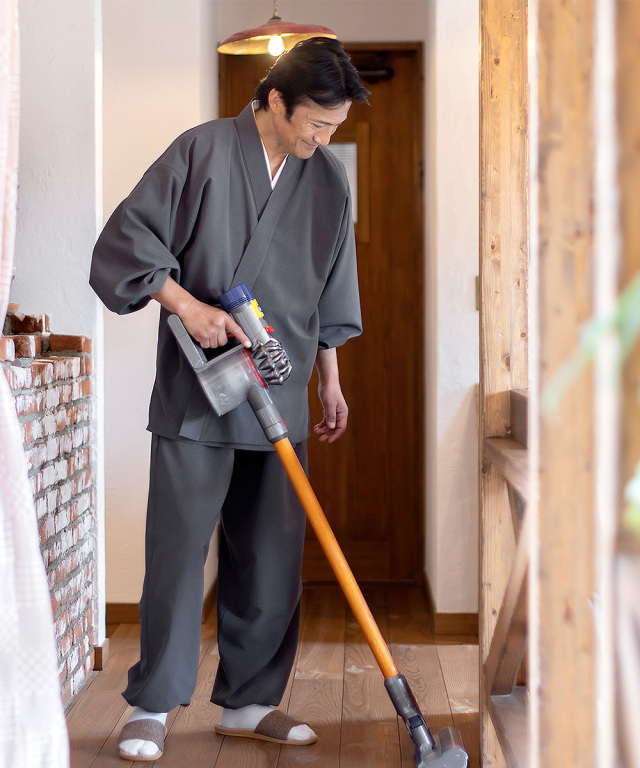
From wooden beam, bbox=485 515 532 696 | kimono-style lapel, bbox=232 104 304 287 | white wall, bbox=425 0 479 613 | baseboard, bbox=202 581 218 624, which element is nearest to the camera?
wooden beam, bbox=485 515 532 696

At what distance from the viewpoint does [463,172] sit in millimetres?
2520

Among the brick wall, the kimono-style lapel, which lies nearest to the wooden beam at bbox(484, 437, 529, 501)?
the kimono-style lapel

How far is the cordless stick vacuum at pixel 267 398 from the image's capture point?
1.57m

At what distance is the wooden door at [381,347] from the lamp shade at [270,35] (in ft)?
2.31

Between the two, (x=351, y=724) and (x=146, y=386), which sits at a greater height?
(x=146, y=386)

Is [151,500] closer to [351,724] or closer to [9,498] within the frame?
[9,498]

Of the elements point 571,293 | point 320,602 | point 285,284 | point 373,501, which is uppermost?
point 285,284

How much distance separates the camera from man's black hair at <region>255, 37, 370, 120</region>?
159 centimetres

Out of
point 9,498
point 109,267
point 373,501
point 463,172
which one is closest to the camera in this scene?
point 9,498

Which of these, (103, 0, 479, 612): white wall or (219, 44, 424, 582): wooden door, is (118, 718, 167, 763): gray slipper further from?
(219, 44, 424, 582): wooden door

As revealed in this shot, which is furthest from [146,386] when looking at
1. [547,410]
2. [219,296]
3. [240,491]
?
[547,410]

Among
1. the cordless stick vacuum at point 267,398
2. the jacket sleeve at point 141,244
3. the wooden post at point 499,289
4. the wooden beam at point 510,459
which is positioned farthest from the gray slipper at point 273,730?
the jacket sleeve at point 141,244

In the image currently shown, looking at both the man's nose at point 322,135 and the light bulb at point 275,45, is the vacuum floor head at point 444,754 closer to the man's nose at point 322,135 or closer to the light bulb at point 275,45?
the man's nose at point 322,135

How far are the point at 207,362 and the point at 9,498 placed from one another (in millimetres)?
542
